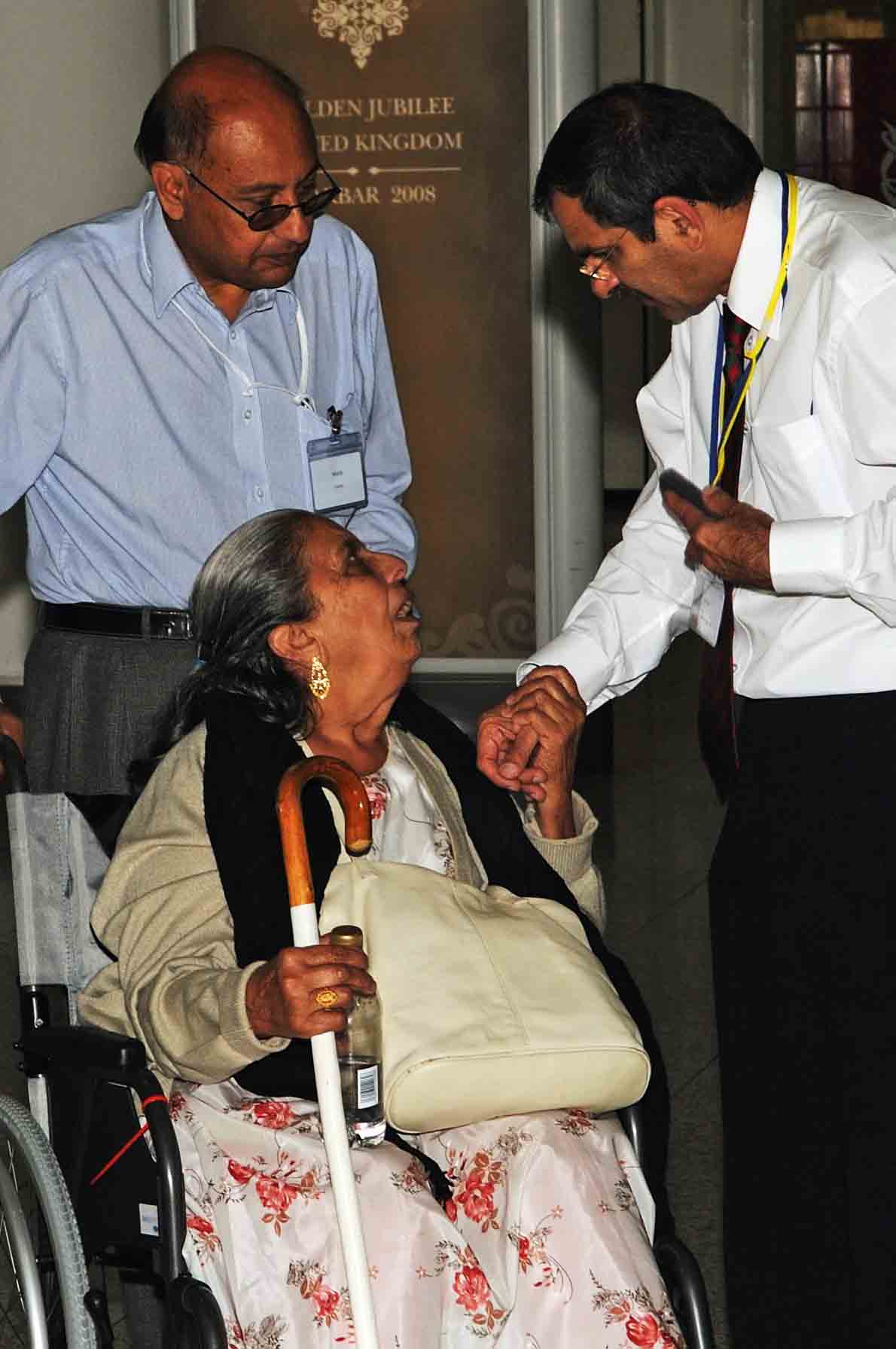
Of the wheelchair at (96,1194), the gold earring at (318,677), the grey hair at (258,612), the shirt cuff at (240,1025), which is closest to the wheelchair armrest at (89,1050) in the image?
the wheelchair at (96,1194)

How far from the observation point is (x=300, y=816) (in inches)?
83.0

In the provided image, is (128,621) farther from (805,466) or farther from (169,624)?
(805,466)

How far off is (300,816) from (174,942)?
1.15ft

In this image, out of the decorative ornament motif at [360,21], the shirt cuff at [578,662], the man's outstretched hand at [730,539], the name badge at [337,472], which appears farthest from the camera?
the decorative ornament motif at [360,21]

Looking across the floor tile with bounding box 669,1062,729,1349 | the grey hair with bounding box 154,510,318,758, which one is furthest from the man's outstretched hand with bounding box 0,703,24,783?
the floor tile with bounding box 669,1062,729,1349

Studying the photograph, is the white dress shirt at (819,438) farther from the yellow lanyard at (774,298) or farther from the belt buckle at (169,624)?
the belt buckle at (169,624)

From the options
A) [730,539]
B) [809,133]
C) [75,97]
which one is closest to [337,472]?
[730,539]

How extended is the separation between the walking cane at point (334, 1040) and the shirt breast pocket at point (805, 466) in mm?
788

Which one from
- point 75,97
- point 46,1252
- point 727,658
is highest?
point 75,97

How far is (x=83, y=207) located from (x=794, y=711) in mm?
4205

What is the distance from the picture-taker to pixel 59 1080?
2395 mm

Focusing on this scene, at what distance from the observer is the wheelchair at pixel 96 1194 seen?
212 centimetres

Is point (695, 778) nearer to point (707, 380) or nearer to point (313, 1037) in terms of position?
point (707, 380)

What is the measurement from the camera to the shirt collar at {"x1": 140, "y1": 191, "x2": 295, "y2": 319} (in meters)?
3.18
